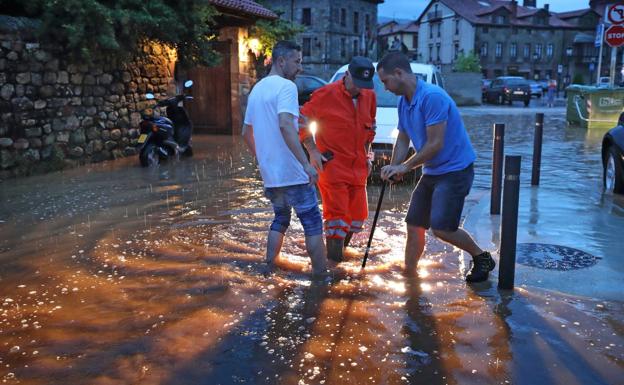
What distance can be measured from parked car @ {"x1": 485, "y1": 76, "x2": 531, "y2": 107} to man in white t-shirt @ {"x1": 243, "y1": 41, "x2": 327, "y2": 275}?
1326 inches

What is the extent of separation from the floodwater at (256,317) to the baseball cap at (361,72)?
1488 millimetres

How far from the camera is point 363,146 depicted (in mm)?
5184

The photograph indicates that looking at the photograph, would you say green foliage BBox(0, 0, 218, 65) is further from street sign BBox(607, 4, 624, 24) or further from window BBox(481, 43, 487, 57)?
window BBox(481, 43, 487, 57)

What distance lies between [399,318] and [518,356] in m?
0.82

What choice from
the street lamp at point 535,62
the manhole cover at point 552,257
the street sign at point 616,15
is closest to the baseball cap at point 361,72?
the manhole cover at point 552,257

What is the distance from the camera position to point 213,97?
57.3ft

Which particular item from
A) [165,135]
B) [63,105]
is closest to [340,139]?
[165,135]

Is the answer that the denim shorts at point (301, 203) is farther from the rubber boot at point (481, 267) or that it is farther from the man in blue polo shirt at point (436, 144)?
the rubber boot at point (481, 267)

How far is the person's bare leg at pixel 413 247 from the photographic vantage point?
4.89m

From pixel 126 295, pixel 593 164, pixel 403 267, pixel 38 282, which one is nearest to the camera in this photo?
pixel 126 295

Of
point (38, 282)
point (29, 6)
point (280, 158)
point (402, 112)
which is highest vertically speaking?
point (29, 6)

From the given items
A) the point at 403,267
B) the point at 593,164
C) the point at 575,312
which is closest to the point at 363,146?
the point at 403,267

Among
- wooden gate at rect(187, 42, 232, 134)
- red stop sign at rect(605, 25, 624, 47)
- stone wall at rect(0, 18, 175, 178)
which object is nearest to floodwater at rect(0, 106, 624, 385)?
stone wall at rect(0, 18, 175, 178)

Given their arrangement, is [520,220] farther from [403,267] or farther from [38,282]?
[38,282]
